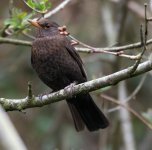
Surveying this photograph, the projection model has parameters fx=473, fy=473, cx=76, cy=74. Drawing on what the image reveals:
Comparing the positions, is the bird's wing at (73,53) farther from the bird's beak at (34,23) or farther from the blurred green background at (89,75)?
the blurred green background at (89,75)

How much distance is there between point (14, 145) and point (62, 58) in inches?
116

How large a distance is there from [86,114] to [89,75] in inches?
69.7

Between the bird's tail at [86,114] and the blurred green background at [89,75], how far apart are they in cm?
98

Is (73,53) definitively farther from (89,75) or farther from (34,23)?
(89,75)

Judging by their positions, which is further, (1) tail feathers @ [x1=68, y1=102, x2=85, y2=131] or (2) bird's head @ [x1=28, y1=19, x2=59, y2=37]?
(2) bird's head @ [x1=28, y1=19, x2=59, y2=37]

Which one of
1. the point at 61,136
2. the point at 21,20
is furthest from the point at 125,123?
the point at 21,20

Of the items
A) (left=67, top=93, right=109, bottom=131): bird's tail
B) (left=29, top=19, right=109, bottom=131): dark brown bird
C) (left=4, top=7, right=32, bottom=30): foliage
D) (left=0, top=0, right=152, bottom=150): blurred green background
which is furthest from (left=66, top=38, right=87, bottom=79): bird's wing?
(left=0, top=0, right=152, bottom=150): blurred green background

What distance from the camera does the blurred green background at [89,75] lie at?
598 cm

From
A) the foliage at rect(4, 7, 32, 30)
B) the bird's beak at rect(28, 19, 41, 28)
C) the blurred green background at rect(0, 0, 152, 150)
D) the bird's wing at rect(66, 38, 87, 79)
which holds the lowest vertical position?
the blurred green background at rect(0, 0, 152, 150)

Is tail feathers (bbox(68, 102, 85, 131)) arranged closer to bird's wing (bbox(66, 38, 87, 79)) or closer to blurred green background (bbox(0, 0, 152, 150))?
bird's wing (bbox(66, 38, 87, 79))

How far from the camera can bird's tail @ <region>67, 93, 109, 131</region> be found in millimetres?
4605

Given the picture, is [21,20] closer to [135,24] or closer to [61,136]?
[61,136]

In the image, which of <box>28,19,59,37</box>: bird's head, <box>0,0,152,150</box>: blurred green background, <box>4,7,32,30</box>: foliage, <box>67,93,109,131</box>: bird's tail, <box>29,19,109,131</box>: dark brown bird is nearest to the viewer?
<box>4,7,32,30</box>: foliage

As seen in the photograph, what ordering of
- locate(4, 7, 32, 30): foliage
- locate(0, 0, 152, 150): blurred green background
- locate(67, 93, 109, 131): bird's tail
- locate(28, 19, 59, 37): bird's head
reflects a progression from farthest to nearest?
locate(0, 0, 152, 150): blurred green background → locate(28, 19, 59, 37): bird's head → locate(67, 93, 109, 131): bird's tail → locate(4, 7, 32, 30): foliage
